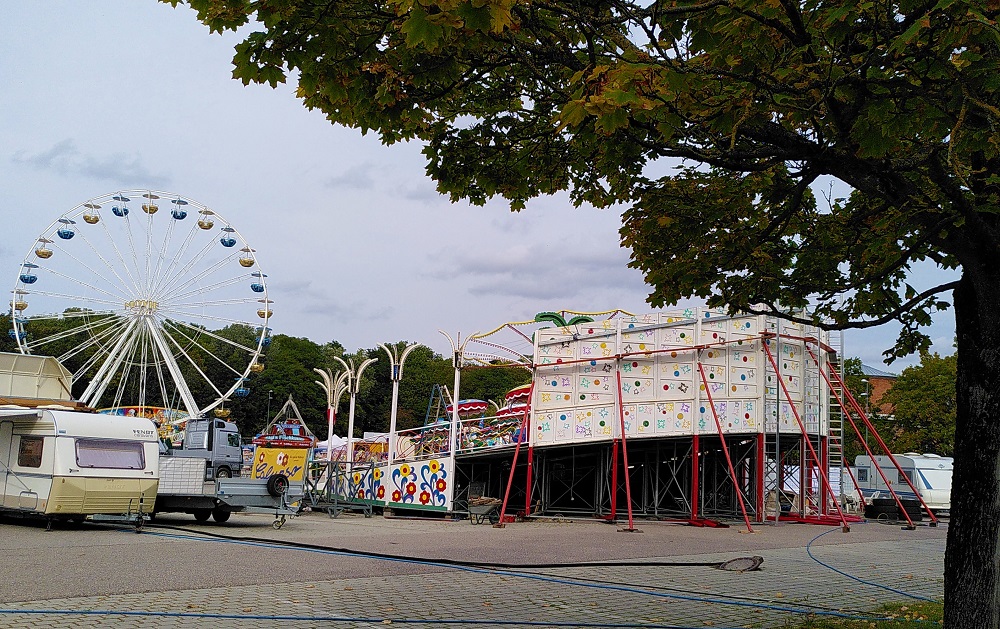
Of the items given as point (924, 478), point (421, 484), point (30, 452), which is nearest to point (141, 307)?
point (421, 484)

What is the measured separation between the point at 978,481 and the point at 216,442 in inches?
1480

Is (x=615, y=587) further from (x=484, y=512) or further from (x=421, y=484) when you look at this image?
(x=421, y=484)

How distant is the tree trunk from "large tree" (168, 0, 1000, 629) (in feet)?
0.05

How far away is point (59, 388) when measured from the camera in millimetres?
23344

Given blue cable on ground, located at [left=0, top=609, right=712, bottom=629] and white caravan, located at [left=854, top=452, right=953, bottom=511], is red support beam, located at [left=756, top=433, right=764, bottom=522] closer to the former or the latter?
white caravan, located at [left=854, top=452, right=953, bottom=511]

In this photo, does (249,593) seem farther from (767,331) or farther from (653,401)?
(767,331)

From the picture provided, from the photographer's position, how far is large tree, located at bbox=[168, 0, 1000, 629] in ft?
17.8

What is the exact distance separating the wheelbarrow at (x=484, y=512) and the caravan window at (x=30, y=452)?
35.3 ft

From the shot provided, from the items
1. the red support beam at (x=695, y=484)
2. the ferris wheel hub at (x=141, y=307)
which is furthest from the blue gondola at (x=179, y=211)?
the red support beam at (x=695, y=484)

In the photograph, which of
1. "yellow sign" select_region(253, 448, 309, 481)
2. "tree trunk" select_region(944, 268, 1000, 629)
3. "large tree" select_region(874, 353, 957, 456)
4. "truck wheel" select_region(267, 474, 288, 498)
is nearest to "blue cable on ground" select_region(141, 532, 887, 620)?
"tree trunk" select_region(944, 268, 1000, 629)

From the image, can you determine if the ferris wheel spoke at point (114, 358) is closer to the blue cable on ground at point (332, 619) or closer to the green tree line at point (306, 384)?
the blue cable on ground at point (332, 619)

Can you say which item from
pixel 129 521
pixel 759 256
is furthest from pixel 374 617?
pixel 129 521

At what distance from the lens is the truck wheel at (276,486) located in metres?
20.3

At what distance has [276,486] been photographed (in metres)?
20.3
